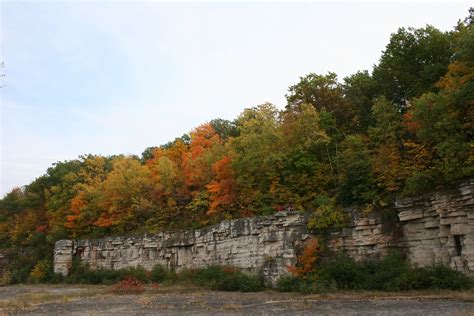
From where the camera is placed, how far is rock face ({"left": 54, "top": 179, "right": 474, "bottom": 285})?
62.2ft

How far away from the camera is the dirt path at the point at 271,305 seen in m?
15.0

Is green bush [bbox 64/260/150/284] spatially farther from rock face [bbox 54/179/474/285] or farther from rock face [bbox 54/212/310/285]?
rock face [bbox 54/179/474/285]

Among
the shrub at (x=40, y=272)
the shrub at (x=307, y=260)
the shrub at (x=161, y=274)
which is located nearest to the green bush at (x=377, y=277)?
the shrub at (x=307, y=260)

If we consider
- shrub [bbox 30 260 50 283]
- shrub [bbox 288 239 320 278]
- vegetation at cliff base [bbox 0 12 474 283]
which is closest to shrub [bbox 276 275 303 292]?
shrub [bbox 288 239 320 278]

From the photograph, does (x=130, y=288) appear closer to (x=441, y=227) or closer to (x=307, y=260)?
(x=307, y=260)

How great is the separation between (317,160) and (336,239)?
602 centimetres

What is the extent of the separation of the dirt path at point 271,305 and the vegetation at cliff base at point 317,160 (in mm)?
5129

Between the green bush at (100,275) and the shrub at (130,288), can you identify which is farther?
the green bush at (100,275)

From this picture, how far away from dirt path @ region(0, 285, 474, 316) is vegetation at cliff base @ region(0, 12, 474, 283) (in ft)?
16.8

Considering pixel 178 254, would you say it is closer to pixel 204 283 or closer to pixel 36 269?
pixel 204 283

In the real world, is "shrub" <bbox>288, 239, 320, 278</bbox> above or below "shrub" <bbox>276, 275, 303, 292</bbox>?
above

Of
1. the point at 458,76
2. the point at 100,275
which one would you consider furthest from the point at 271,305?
the point at 100,275

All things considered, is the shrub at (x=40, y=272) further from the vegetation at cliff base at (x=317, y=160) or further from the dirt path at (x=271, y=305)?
the dirt path at (x=271, y=305)

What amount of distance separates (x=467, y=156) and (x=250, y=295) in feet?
41.4
